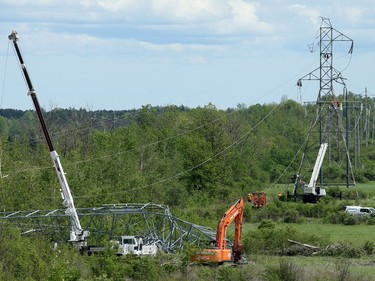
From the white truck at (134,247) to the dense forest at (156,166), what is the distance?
19.4 feet

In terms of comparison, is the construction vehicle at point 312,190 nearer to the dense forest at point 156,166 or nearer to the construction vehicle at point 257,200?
the construction vehicle at point 257,200

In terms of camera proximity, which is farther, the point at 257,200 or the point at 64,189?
the point at 257,200

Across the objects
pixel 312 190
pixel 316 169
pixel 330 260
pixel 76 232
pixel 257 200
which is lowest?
pixel 330 260

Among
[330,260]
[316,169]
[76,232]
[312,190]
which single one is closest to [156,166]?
[316,169]

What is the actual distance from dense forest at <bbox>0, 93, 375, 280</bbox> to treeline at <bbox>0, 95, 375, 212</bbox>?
7cm

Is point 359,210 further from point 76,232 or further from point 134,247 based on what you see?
point 134,247

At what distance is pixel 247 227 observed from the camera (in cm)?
6956

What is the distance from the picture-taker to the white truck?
47.6 m

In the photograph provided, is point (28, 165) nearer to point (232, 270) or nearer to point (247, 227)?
point (247, 227)

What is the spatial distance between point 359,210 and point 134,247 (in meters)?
29.9

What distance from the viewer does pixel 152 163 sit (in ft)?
293

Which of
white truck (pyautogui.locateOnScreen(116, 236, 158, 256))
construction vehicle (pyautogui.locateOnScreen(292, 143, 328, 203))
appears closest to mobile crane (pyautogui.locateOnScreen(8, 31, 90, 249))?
white truck (pyautogui.locateOnScreen(116, 236, 158, 256))

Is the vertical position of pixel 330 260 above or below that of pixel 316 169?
below

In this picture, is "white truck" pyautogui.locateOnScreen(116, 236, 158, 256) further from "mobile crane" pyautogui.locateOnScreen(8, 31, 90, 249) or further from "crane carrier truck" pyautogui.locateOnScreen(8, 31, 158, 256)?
"mobile crane" pyautogui.locateOnScreen(8, 31, 90, 249)
